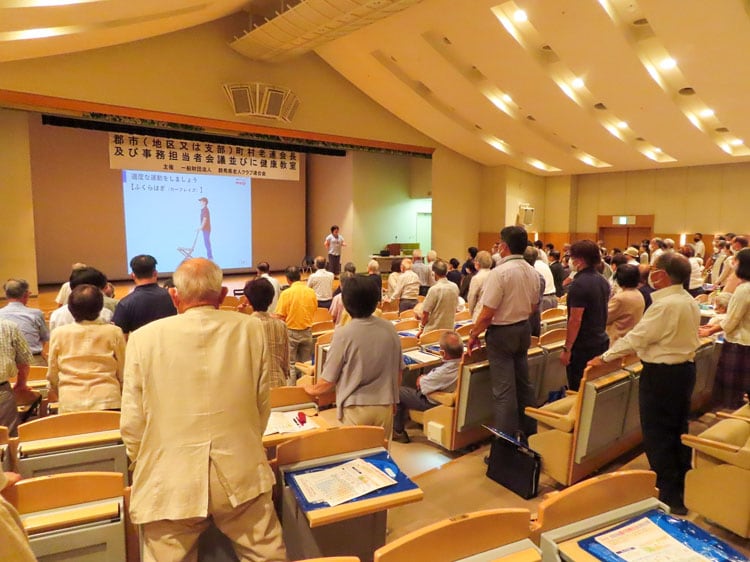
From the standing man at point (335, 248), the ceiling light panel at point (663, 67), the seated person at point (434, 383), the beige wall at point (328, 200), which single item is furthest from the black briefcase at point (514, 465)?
the beige wall at point (328, 200)

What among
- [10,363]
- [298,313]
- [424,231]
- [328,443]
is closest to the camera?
[328,443]

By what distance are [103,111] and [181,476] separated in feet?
28.6

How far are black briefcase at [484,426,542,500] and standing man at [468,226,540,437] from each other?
0.84ft

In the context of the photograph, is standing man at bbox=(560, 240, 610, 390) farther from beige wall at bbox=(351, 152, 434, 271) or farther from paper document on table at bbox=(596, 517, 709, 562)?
beige wall at bbox=(351, 152, 434, 271)

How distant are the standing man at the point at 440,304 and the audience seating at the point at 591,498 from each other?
3325 millimetres

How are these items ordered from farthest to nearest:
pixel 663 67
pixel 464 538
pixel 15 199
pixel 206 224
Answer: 1. pixel 206 224
2. pixel 15 199
3. pixel 663 67
4. pixel 464 538

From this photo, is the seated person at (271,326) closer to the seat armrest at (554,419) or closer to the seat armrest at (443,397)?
the seat armrest at (443,397)

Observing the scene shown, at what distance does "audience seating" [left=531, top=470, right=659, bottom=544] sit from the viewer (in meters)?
1.72

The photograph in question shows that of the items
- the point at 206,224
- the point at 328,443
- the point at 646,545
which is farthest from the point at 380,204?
the point at 646,545

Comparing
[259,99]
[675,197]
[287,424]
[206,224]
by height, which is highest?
[259,99]

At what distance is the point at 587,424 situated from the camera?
3191mm

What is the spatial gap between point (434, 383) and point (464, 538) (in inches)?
98.5

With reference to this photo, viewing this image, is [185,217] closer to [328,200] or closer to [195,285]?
[328,200]

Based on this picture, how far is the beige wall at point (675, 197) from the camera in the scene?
1280cm
